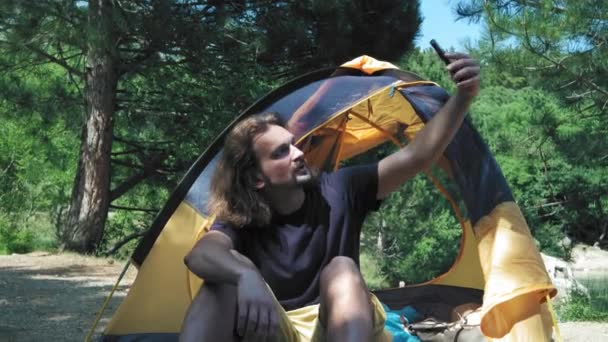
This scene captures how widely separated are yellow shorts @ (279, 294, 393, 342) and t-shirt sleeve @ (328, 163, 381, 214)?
0.99 ft

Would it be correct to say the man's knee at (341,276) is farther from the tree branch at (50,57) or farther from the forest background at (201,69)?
the tree branch at (50,57)

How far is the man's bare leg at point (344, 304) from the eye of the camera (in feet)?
6.29

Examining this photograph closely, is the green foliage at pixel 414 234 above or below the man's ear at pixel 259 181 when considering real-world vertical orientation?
below

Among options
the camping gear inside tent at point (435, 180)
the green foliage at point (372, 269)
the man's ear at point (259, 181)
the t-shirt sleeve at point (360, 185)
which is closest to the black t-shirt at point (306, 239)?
the t-shirt sleeve at point (360, 185)

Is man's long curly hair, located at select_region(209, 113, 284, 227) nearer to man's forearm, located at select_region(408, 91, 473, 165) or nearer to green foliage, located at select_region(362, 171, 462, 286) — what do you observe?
man's forearm, located at select_region(408, 91, 473, 165)

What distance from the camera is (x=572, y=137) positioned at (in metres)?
8.55

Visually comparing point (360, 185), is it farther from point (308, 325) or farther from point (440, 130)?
point (308, 325)

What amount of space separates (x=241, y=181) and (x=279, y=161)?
14 cm

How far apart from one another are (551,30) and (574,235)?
9201 millimetres

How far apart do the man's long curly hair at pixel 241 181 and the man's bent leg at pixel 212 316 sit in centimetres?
28

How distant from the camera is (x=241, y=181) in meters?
2.36

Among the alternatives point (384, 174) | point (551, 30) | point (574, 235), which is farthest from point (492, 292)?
point (574, 235)

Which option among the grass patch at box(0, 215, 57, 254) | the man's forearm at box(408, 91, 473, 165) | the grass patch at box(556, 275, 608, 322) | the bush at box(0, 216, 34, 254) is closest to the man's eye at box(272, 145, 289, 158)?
the man's forearm at box(408, 91, 473, 165)

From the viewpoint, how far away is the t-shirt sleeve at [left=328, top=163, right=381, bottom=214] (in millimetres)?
2336
